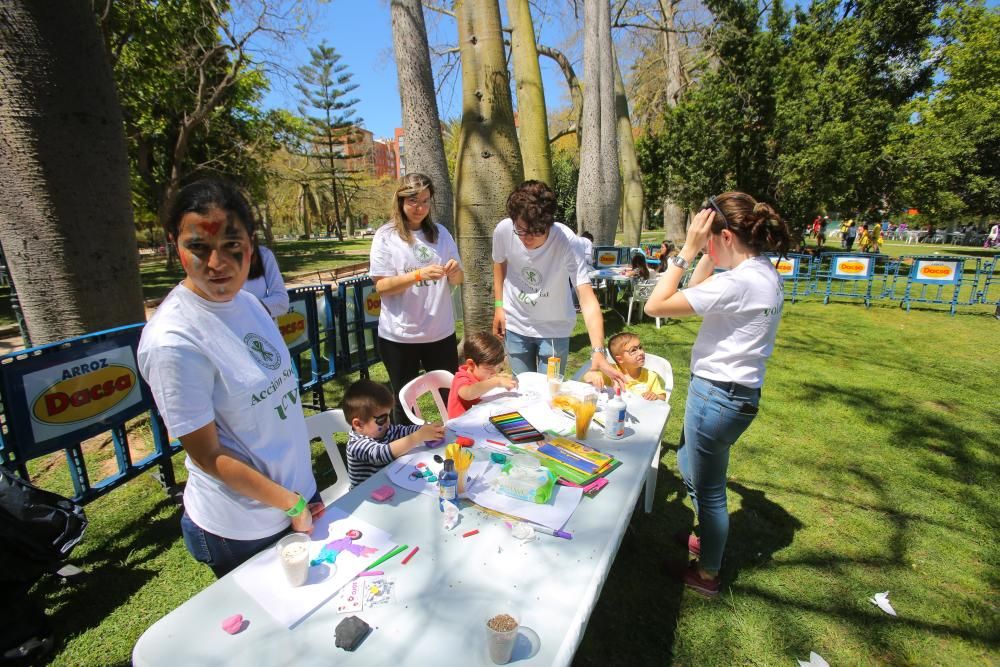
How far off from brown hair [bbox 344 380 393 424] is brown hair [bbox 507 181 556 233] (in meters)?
1.29

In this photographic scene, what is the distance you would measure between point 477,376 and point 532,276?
2.39 feet

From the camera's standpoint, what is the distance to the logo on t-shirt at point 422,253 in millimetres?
2965

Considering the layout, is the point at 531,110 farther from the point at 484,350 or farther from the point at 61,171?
the point at 61,171

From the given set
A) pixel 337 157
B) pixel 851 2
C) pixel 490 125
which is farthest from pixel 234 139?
pixel 337 157

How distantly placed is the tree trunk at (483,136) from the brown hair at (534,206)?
2042 mm

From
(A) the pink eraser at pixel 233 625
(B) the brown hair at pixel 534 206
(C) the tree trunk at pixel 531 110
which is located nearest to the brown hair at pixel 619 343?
(B) the brown hair at pixel 534 206

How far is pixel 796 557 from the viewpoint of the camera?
272 centimetres

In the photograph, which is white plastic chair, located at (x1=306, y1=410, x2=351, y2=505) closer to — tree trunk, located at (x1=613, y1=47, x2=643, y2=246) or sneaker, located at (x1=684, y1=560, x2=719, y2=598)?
sneaker, located at (x1=684, y1=560, x2=719, y2=598)

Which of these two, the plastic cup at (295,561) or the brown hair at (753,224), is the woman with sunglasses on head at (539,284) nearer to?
the brown hair at (753,224)

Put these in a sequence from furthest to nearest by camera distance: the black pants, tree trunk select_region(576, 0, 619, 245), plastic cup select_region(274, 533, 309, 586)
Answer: tree trunk select_region(576, 0, 619, 245), the black pants, plastic cup select_region(274, 533, 309, 586)

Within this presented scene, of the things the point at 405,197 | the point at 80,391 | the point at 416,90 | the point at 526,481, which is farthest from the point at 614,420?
the point at 416,90

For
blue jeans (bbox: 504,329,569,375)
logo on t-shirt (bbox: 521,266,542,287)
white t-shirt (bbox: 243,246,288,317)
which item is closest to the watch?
logo on t-shirt (bbox: 521,266,542,287)

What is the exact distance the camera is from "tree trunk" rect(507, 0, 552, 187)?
6.27 metres

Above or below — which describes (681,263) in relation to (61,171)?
below
